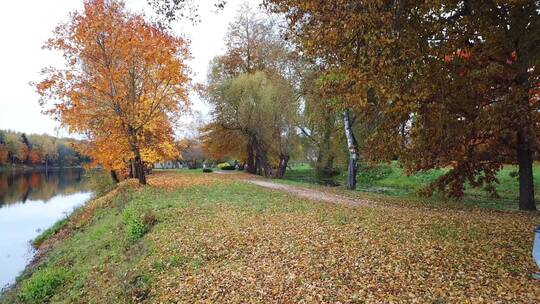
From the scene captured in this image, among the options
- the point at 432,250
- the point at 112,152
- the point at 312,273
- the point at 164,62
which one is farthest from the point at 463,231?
the point at 112,152

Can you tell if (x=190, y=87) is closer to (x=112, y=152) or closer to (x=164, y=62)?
(x=164, y=62)

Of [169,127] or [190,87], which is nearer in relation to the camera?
[190,87]

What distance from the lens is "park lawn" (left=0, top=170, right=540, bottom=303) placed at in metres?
6.07

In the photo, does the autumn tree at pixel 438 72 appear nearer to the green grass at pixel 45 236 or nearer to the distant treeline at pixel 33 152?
the green grass at pixel 45 236

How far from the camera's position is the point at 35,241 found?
59.4 ft

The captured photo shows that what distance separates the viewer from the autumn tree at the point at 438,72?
7496 millimetres

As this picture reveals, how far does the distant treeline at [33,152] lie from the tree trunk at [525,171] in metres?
92.5

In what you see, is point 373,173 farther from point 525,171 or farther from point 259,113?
point 525,171

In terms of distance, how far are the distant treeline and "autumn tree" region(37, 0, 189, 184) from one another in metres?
76.3

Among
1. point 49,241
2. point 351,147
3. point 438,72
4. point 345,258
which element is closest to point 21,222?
point 49,241

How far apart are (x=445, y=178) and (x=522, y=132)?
2.89 m

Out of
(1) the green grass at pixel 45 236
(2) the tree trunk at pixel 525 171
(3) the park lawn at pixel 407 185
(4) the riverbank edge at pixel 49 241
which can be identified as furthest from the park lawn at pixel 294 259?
(3) the park lawn at pixel 407 185

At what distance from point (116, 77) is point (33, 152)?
10688 centimetres

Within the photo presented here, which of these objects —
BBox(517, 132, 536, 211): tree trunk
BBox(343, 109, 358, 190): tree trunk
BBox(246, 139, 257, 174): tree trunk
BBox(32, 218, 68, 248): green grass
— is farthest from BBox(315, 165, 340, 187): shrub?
BBox(32, 218, 68, 248): green grass
